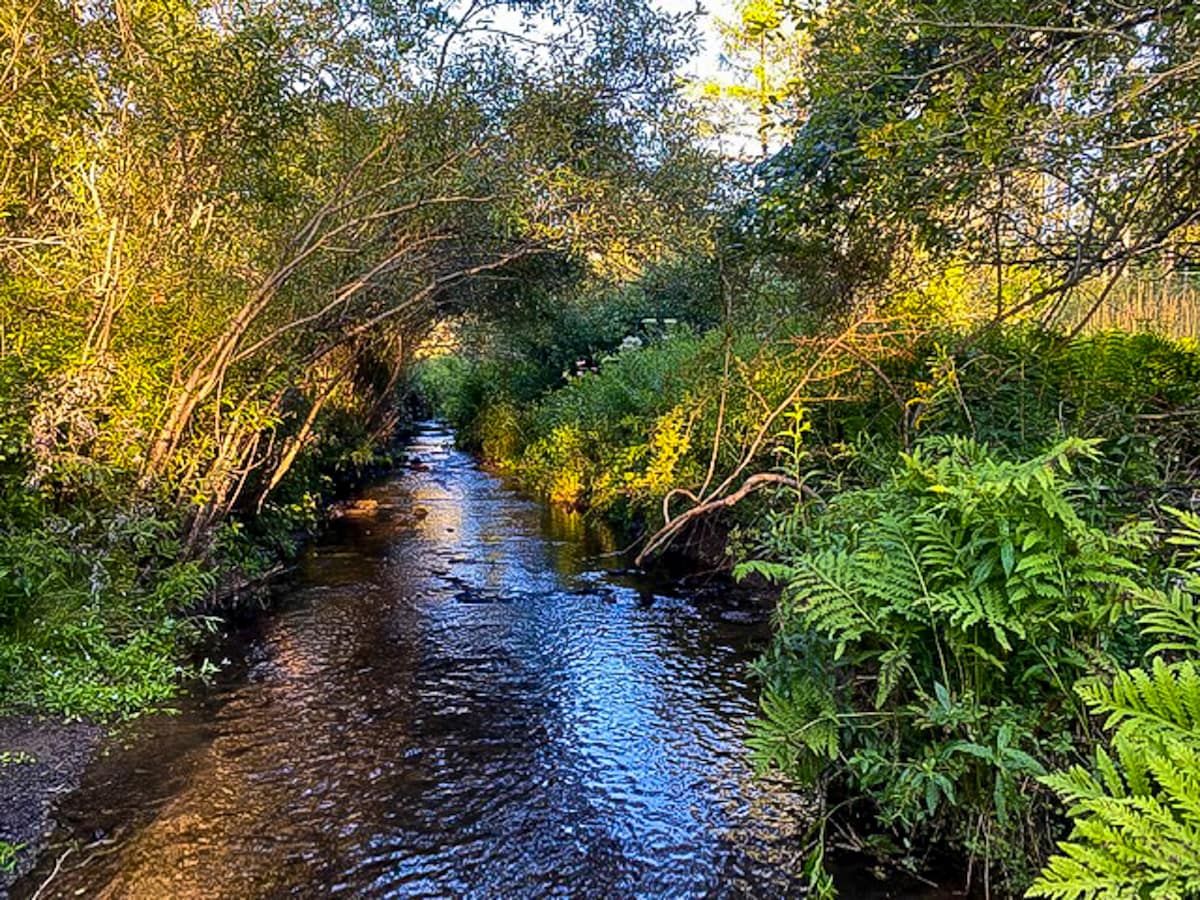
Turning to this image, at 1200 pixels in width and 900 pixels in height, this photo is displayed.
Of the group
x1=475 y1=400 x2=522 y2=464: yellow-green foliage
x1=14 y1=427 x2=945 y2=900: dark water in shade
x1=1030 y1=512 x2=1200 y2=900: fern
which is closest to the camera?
x1=1030 y1=512 x2=1200 y2=900: fern

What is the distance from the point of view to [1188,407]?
4.82m

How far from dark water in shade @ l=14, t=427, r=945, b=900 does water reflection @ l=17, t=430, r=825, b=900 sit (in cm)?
1

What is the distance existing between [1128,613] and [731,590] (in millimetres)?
6202

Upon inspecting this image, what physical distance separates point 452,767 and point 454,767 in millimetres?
12

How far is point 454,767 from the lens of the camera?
5.25 metres

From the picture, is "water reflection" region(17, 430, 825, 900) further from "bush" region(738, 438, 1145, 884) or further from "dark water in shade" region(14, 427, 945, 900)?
"bush" region(738, 438, 1145, 884)

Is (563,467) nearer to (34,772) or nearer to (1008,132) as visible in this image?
(34,772)

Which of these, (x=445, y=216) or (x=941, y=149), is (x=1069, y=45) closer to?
(x=941, y=149)

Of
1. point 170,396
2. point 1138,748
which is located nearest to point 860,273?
point 1138,748

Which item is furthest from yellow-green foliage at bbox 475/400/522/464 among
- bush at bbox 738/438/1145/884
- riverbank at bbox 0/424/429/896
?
bush at bbox 738/438/1145/884

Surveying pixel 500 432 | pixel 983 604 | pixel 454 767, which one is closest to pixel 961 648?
pixel 983 604

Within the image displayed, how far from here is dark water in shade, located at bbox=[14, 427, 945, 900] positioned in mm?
4113

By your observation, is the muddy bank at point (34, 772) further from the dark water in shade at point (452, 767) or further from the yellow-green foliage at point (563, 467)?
the yellow-green foliage at point (563, 467)

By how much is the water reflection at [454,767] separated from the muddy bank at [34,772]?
0.44 ft
